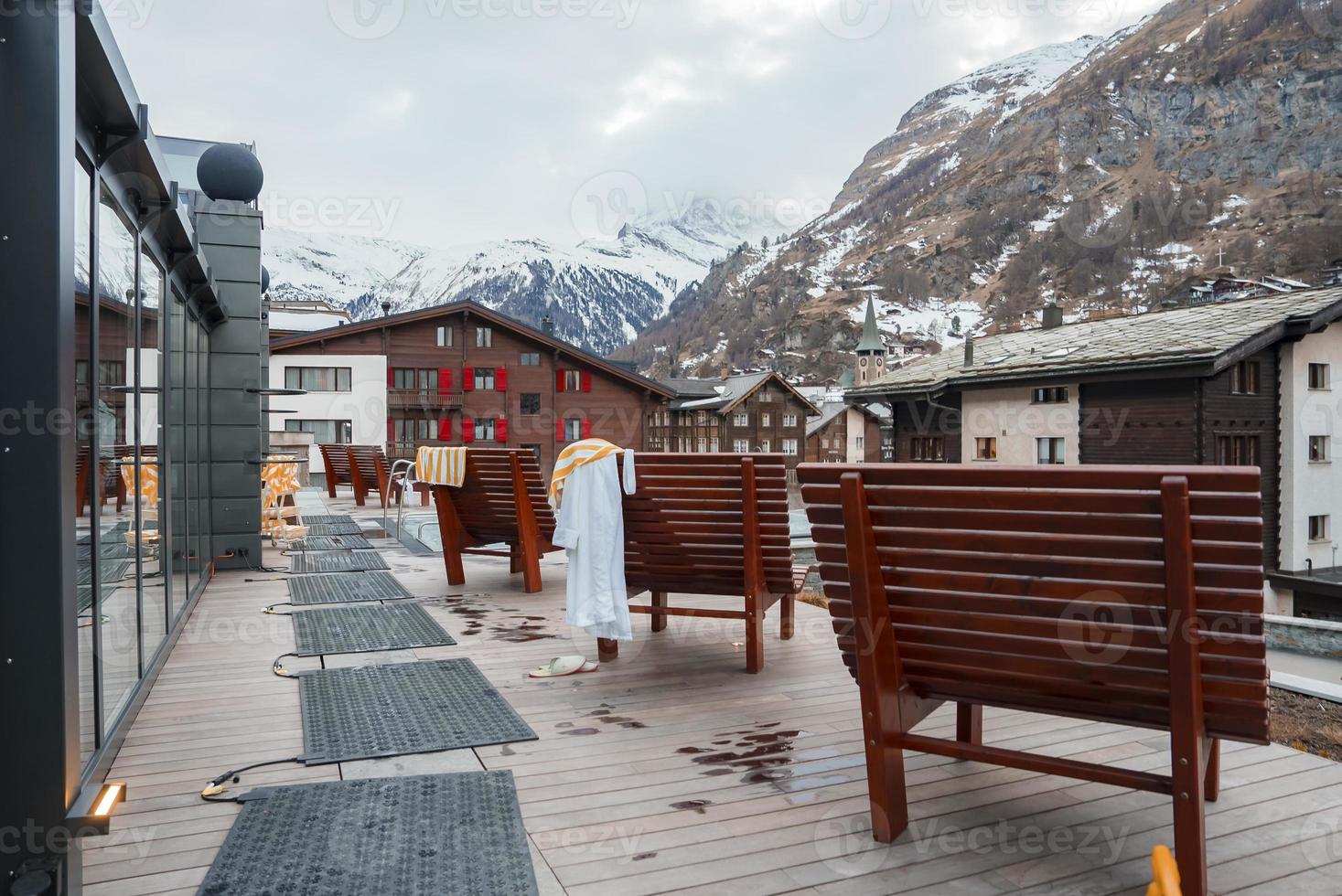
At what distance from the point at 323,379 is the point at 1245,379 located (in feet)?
93.0

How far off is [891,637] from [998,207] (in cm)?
13557

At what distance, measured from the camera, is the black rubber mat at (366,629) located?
14.6 ft

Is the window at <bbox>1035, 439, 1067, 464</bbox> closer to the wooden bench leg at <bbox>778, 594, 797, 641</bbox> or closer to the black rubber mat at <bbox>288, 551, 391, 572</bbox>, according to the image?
the black rubber mat at <bbox>288, 551, 391, 572</bbox>

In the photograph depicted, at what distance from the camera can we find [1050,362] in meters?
26.4

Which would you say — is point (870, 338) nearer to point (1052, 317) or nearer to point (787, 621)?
point (1052, 317)

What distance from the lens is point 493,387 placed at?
3609 cm

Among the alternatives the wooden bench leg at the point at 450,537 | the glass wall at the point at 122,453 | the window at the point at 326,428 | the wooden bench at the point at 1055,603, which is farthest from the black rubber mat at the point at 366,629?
the window at the point at 326,428

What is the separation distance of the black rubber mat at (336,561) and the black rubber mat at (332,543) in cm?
30

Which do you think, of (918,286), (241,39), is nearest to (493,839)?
(241,39)

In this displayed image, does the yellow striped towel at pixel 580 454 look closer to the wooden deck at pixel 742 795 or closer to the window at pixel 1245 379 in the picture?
the wooden deck at pixel 742 795

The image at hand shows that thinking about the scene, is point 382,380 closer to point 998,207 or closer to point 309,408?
point 309,408

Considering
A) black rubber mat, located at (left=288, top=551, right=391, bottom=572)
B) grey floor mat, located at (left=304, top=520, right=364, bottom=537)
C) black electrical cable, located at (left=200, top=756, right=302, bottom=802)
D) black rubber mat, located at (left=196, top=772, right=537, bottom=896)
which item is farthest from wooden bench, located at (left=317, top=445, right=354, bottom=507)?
black rubber mat, located at (left=196, top=772, right=537, bottom=896)

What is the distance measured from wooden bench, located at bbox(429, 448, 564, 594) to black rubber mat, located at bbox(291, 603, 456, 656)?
75 cm

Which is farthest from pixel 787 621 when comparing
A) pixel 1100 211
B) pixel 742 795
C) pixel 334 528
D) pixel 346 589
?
pixel 1100 211
